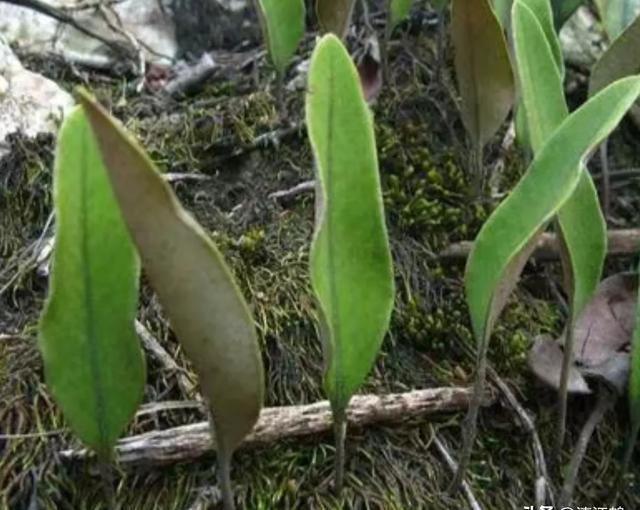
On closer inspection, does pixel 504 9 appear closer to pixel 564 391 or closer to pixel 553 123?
pixel 553 123

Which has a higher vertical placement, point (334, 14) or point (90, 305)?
point (334, 14)

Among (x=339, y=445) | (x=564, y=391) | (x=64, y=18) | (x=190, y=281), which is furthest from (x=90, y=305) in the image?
(x=64, y=18)

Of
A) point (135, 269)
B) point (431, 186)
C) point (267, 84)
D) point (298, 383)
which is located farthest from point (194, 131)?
point (135, 269)

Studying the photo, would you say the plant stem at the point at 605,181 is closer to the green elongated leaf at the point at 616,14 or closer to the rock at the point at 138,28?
the green elongated leaf at the point at 616,14

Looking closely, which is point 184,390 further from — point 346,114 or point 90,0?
point 90,0

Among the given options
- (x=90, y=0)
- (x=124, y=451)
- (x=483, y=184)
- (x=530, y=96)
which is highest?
(x=90, y=0)

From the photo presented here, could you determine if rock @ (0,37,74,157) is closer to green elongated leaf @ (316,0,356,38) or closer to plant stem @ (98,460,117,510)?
green elongated leaf @ (316,0,356,38)
